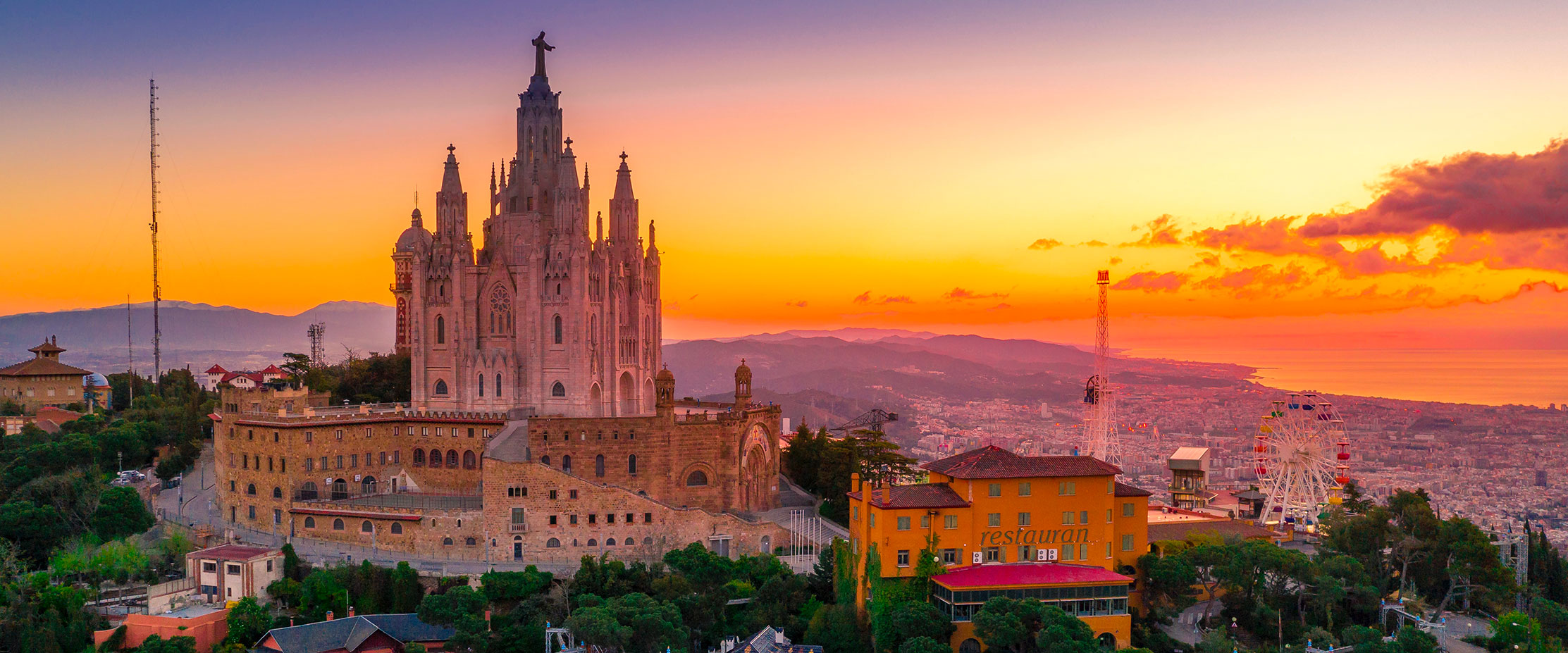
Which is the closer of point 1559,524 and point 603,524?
point 603,524

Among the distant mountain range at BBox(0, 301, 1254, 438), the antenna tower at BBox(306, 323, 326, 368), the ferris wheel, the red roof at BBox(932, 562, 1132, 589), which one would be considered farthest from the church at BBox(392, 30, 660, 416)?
the distant mountain range at BBox(0, 301, 1254, 438)

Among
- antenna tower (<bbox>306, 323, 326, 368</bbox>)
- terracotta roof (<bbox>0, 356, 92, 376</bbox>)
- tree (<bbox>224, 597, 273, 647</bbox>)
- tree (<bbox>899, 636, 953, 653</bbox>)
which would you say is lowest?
tree (<bbox>224, 597, 273, 647</bbox>)

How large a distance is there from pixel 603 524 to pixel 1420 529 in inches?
1491

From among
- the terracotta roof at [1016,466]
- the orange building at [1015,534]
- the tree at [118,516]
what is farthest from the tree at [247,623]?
the terracotta roof at [1016,466]

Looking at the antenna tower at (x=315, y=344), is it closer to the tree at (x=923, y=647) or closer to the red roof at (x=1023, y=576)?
the red roof at (x=1023, y=576)

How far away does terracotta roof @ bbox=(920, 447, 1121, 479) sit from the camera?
5041 cm

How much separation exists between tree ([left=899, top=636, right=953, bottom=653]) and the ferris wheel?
33.1 m

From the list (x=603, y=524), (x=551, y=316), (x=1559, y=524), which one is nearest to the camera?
(x=603, y=524)

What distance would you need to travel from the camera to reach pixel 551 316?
67.0 meters

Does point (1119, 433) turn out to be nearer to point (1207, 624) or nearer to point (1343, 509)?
point (1343, 509)

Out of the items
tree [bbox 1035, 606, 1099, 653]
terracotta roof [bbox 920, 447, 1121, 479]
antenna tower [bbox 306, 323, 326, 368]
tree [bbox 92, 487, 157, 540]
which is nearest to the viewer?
tree [bbox 1035, 606, 1099, 653]

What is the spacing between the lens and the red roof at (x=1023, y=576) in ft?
156

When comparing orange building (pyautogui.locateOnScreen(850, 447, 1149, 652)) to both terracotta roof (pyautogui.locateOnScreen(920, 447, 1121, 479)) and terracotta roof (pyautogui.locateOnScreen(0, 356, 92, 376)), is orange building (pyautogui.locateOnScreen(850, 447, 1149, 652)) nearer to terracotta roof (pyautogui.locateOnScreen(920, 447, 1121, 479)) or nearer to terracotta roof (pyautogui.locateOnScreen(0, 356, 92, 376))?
terracotta roof (pyautogui.locateOnScreen(920, 447, 1121, 479))

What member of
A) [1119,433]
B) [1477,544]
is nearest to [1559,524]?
[1477,544]
